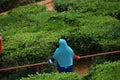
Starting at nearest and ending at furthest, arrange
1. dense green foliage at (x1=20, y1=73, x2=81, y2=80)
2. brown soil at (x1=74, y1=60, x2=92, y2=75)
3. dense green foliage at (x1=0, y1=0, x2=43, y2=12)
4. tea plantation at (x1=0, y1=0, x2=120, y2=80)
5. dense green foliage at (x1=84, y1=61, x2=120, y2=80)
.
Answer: dense green foliage at (x1=84, y1=61, x2=120, y2=80), dense green foliage at (x1=20, y1=73, x2=81, y2=80), tea plantation at (x1=0, y1=0, x2=120, y2=80), brown soil at (x1=74, y1=60, x2=92, y2=75), dense green foliage at (x1=0, y1=0, x2=43, y2=12)

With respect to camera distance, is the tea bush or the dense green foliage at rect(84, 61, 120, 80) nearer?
the dense green foliage at rect(84, 61, 120, 80)

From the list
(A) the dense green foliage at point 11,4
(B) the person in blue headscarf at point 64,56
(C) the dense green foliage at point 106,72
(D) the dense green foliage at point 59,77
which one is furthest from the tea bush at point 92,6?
(D) the dense green foliage at point 59,77

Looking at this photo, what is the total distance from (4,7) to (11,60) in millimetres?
6421

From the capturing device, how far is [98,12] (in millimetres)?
13594

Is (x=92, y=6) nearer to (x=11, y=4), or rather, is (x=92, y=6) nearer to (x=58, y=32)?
(x=58, y=32)

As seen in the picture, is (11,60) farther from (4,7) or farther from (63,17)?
(4,7)

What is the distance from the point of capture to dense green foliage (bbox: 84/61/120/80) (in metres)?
8.90

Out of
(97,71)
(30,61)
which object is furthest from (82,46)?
(97,71)

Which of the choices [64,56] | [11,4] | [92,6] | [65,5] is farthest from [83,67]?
[11,4]

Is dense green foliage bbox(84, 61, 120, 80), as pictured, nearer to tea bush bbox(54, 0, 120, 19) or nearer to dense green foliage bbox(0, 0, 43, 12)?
tea bush bbox(54, 0, 120, 19)

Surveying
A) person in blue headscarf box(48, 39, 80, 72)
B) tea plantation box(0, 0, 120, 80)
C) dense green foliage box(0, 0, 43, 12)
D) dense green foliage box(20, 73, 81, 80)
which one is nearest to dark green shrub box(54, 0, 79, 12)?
tea plantation box(0, 0, 120, 80)

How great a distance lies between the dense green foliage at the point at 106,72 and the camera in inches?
350

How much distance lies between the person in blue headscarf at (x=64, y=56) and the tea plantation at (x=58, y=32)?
0.70m

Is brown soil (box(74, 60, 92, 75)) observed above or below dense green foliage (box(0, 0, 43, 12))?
below
